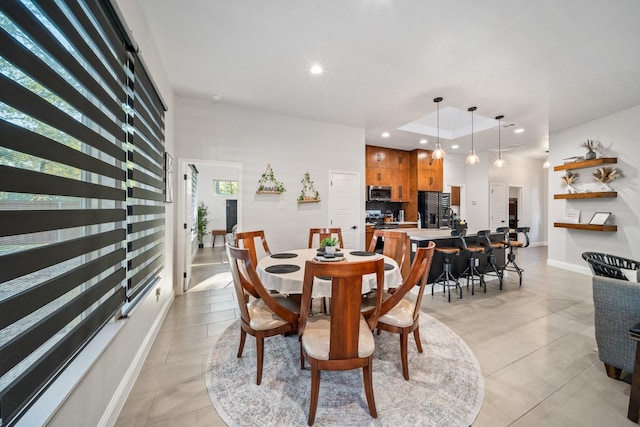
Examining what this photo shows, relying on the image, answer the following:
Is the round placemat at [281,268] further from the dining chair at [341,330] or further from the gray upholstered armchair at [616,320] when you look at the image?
the gray upholstered armchair at [616,320]

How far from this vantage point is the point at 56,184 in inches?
39.9

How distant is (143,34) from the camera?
88.9 inches

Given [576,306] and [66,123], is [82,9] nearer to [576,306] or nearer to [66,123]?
[66,123]

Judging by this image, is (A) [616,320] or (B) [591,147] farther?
(B) [591,147]

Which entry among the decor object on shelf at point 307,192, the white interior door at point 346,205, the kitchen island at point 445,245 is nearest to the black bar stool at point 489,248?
the kitchen island at point 445,245

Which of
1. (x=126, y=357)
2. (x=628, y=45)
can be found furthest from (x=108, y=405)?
(x=628, y=45)

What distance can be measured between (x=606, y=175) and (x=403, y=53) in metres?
4.73

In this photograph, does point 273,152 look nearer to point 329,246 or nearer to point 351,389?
point 329,246

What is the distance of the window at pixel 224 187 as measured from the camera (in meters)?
8.53

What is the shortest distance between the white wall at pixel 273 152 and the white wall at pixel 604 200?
4.30m

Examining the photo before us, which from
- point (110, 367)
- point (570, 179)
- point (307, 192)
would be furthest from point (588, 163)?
point (110, 367)

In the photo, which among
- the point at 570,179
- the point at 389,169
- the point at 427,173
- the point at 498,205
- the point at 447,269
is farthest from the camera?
the point at 498,205

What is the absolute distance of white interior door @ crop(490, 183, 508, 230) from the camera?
7.77 m

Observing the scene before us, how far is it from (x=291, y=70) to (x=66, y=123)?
2.52 meters
